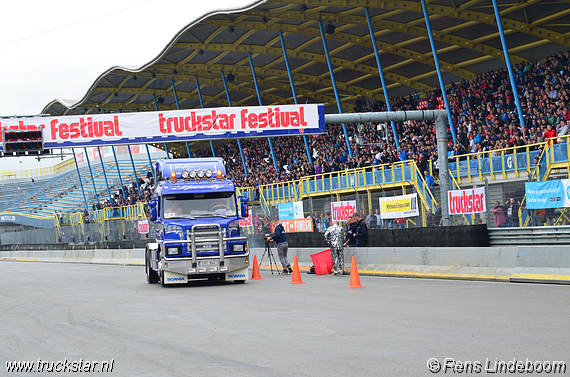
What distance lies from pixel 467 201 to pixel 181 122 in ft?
39.1

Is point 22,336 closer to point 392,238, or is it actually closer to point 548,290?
point 548,290

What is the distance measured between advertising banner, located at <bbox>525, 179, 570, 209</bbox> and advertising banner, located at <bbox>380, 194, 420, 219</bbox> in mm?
4649

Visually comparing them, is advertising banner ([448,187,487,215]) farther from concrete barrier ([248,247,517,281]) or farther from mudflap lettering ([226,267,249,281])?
mudflap lettering ([226,267,249,281])

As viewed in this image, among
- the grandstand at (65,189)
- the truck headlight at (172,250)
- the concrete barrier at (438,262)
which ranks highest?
the grandstand at (65,189)

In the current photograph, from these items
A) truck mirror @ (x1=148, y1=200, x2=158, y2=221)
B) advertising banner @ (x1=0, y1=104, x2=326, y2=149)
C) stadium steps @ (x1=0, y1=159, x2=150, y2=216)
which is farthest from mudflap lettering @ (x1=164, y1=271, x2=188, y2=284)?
Result: stadium steps @ (x1=0, y1=159, x2=150, y2=216)

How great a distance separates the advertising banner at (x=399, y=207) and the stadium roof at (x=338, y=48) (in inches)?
458

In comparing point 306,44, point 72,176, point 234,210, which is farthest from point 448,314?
point 72,176

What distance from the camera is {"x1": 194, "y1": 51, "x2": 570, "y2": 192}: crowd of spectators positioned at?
Answer: 25625 millimetres

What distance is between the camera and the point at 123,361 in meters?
7.73

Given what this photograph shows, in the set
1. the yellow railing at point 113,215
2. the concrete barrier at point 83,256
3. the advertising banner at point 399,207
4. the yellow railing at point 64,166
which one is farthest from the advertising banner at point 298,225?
the yellow railing at point 64,166

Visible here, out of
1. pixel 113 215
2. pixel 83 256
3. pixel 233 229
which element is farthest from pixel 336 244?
pixel 113 215

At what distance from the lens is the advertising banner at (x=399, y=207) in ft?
73.5

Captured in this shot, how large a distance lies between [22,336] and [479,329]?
6.37 metres

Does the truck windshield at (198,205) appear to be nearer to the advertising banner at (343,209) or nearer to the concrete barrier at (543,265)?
the concrete barrier at (543,265)
